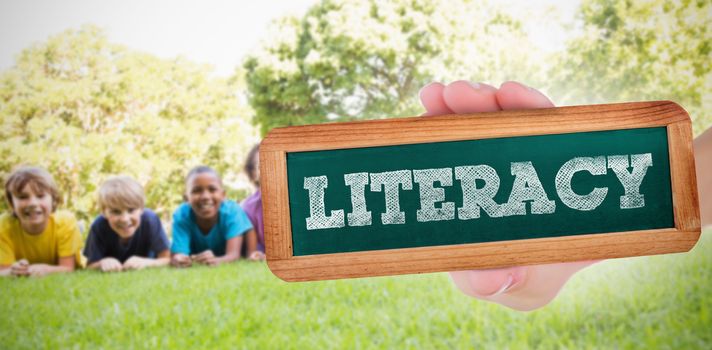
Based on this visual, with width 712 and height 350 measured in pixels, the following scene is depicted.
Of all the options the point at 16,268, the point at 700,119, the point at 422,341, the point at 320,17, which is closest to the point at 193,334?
the point at 422,341

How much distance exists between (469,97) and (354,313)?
2201 millimetres

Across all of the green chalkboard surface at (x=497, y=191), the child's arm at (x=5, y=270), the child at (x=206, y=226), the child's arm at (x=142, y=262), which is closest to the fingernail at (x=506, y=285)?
the green chalkboard surface at (x=497, y=191)

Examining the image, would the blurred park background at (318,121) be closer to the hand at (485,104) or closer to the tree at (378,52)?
the tree at (378,52)

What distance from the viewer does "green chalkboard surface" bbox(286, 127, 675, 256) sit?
870 mm

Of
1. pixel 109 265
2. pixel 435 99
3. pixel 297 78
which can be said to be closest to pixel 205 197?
pixel 109 265

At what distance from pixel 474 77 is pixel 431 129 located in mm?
8955

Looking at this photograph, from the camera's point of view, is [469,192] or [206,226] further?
[206,226]

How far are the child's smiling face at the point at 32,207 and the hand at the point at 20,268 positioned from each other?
22 cm

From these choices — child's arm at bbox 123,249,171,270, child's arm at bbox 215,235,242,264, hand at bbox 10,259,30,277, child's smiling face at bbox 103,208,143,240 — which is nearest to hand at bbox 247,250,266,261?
child's arm at bbox 215,235,242,264

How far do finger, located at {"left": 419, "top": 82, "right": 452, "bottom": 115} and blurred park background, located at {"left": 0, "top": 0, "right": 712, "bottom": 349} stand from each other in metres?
1.79

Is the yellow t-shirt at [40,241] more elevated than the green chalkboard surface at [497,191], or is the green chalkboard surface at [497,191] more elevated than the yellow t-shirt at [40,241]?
the green chalkboard surface at [497,191]

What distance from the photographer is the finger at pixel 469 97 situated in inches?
36.4

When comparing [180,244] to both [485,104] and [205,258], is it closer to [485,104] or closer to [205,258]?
[205,258]

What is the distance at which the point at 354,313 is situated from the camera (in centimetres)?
297
